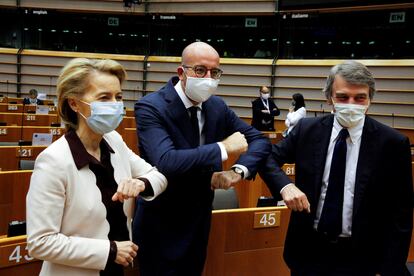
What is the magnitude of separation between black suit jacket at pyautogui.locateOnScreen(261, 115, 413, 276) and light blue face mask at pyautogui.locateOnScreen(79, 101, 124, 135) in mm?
778

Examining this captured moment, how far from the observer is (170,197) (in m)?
1.89

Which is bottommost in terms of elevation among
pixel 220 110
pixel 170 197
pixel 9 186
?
pixel 9 186

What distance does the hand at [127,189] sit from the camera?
1478 millimetres

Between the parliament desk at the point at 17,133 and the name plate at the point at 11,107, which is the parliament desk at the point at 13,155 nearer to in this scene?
the parliament desk at the point at 17,133

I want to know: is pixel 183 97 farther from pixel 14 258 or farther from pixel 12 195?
pixel 12 195

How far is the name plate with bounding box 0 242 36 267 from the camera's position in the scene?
72.0 inches

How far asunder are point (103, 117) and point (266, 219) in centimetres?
142

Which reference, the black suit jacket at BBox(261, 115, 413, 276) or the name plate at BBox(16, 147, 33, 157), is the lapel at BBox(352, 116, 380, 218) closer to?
the black suit jacket at BBox(261, 115, 413, 276)

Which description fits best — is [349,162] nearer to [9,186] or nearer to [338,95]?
[338,95]

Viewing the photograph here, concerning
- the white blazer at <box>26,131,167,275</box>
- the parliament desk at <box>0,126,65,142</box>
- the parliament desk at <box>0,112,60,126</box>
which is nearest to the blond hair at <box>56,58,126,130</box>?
the white blazer at <box>26,131,167,275</box>

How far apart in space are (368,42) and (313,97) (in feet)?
6.78

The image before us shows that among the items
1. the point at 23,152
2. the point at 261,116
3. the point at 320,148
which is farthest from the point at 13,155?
the point at 261,116

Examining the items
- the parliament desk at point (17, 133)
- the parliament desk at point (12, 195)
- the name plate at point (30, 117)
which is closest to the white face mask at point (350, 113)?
the parliament desk at point (12, 195)

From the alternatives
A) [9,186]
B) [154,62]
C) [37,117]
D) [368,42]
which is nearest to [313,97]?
[368,42]
